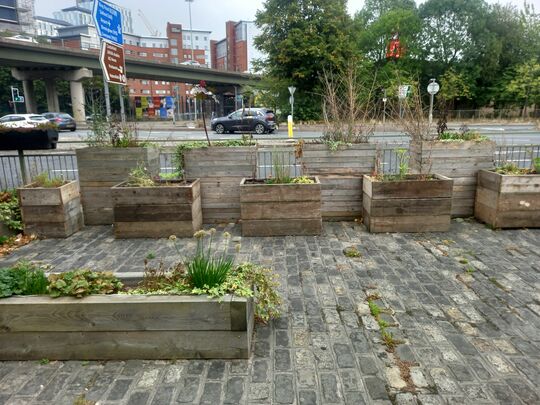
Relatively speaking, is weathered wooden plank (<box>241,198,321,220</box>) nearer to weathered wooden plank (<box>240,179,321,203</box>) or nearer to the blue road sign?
weathered wooden plank (<box>240,179,321,203</box>)

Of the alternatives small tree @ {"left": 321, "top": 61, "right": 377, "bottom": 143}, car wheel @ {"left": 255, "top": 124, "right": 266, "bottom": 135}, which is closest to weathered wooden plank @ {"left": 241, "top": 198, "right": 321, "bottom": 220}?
small tree @ {"left": 321, "top": 61, "right": 377, "bottom": 143}

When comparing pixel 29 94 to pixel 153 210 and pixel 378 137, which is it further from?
pixel 153 210

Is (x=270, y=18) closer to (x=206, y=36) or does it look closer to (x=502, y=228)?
(x=502, y=228)

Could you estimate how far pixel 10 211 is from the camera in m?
5.16

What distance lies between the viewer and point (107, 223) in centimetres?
578

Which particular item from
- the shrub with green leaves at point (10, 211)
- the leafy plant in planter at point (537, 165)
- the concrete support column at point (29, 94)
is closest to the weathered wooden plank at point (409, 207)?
the leafy plant in planter at point (537, 165)

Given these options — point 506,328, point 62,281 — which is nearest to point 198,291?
point 62,281

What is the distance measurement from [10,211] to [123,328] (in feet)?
12.4

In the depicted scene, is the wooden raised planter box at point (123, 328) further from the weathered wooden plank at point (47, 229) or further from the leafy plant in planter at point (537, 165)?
the leafy plant in planter at point (537, 165)

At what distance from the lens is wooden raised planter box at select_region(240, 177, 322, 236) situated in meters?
5.06

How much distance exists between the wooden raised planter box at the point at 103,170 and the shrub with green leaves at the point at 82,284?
9.98 feet

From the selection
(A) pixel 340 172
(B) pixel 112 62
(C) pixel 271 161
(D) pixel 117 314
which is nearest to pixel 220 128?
(B) pixel 112 62

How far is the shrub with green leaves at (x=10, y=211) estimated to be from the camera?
5090mm

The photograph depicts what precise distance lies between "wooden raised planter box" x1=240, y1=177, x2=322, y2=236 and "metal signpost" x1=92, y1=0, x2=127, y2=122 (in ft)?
8.14
